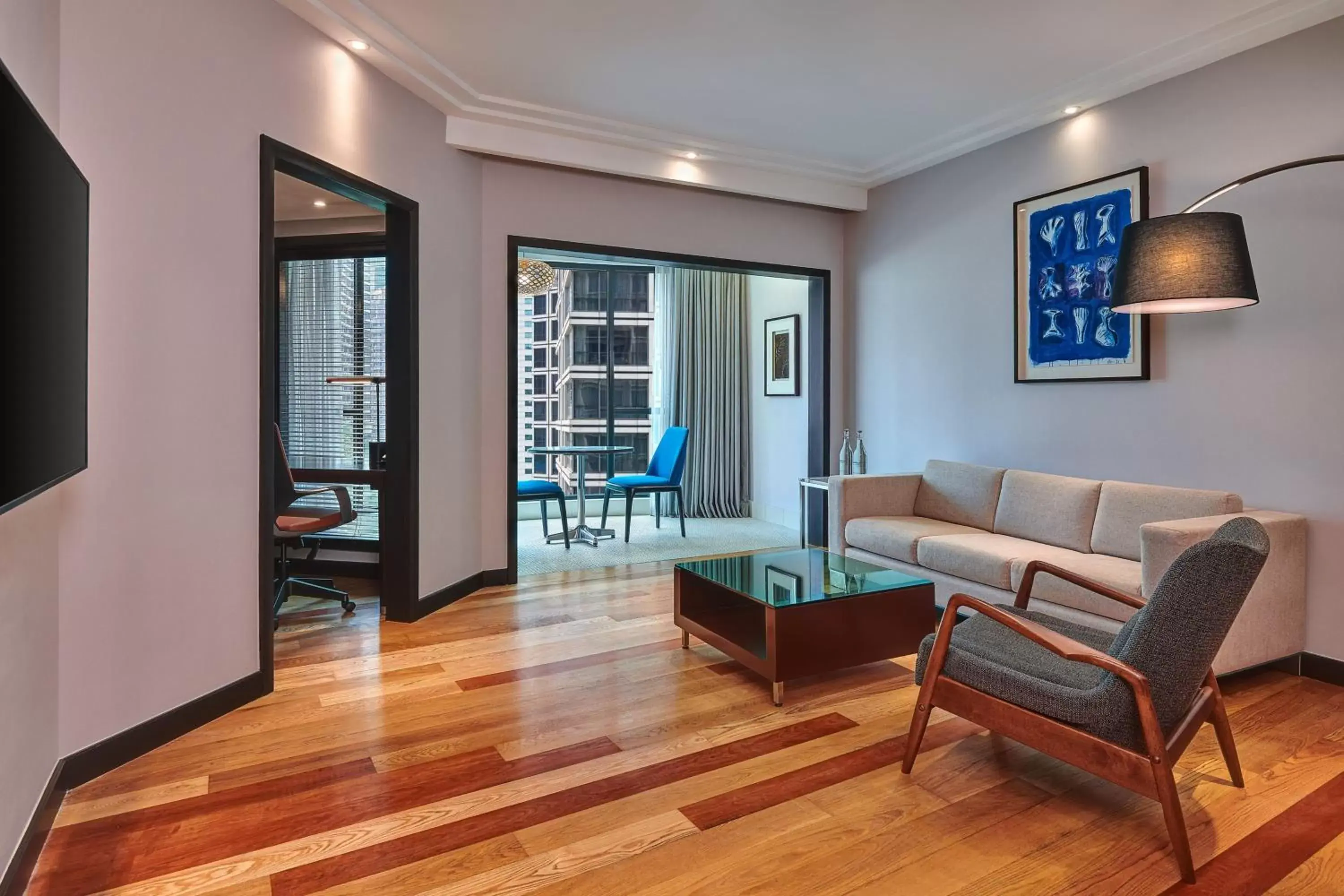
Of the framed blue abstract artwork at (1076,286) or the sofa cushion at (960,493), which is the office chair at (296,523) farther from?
the framed blue abstract artwork at (1076,286)

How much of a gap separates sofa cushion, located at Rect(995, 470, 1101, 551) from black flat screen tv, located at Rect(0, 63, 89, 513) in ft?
13.3

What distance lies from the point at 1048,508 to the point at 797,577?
5.15ft

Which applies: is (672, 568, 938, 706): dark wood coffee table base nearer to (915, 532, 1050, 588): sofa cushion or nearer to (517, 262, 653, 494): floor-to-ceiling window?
(915, 532, 1050, 588): sofa cushion

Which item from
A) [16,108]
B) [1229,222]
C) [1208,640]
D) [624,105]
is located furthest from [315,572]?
[1229,222]

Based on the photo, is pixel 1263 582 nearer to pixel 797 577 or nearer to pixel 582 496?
pixel 797 577

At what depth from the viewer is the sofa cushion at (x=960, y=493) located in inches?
175

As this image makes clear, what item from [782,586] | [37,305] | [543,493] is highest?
[37,305]

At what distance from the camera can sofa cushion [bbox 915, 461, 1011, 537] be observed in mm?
4445

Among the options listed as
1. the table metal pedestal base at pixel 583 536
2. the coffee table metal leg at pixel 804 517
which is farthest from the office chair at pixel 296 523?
the coffee table metal leg at pixel 804 517

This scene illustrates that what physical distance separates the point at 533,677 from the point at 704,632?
2.50ft

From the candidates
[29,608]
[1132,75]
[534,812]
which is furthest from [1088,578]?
[29,608]

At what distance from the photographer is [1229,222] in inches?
115

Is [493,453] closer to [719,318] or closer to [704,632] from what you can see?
[704,632]

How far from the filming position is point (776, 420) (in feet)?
24.1
